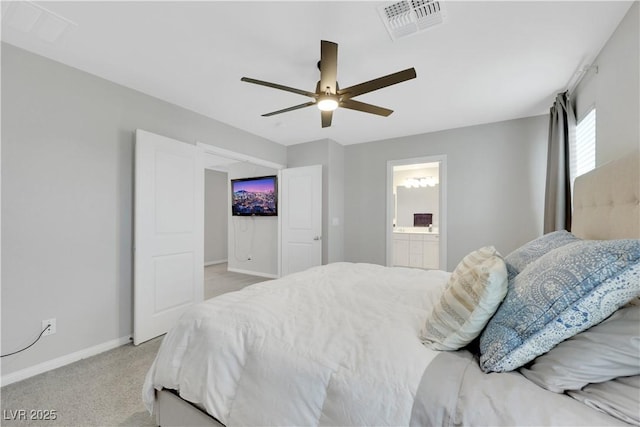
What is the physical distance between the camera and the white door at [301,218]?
417 centimetres

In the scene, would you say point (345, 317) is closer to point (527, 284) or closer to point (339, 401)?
point (339, 401)

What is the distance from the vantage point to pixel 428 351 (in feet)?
3.20

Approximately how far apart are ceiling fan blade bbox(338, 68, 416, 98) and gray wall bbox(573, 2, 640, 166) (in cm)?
125

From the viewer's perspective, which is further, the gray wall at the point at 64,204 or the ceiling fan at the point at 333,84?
the gray wall at the point at 64,204

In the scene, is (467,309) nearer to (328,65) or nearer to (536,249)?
(536,249)

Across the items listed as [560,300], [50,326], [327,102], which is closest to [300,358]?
[560,300]

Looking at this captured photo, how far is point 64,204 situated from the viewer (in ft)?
7.11

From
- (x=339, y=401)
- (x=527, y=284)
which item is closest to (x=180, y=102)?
(x=339, y=401)

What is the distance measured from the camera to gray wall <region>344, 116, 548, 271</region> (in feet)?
11.0

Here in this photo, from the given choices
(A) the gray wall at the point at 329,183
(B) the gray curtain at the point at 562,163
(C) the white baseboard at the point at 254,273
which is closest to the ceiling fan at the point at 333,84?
(B) the gray curtain at the point at 562,163

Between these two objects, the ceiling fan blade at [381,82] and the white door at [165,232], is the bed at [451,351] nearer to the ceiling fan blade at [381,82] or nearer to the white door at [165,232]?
the ceiling fan blade at [381,82]

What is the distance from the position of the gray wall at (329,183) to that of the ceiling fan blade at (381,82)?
225 cm

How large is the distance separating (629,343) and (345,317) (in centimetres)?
94

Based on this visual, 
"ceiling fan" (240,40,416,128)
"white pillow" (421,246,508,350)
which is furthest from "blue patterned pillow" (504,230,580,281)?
"ceiling fan" (240,40,416,128)
